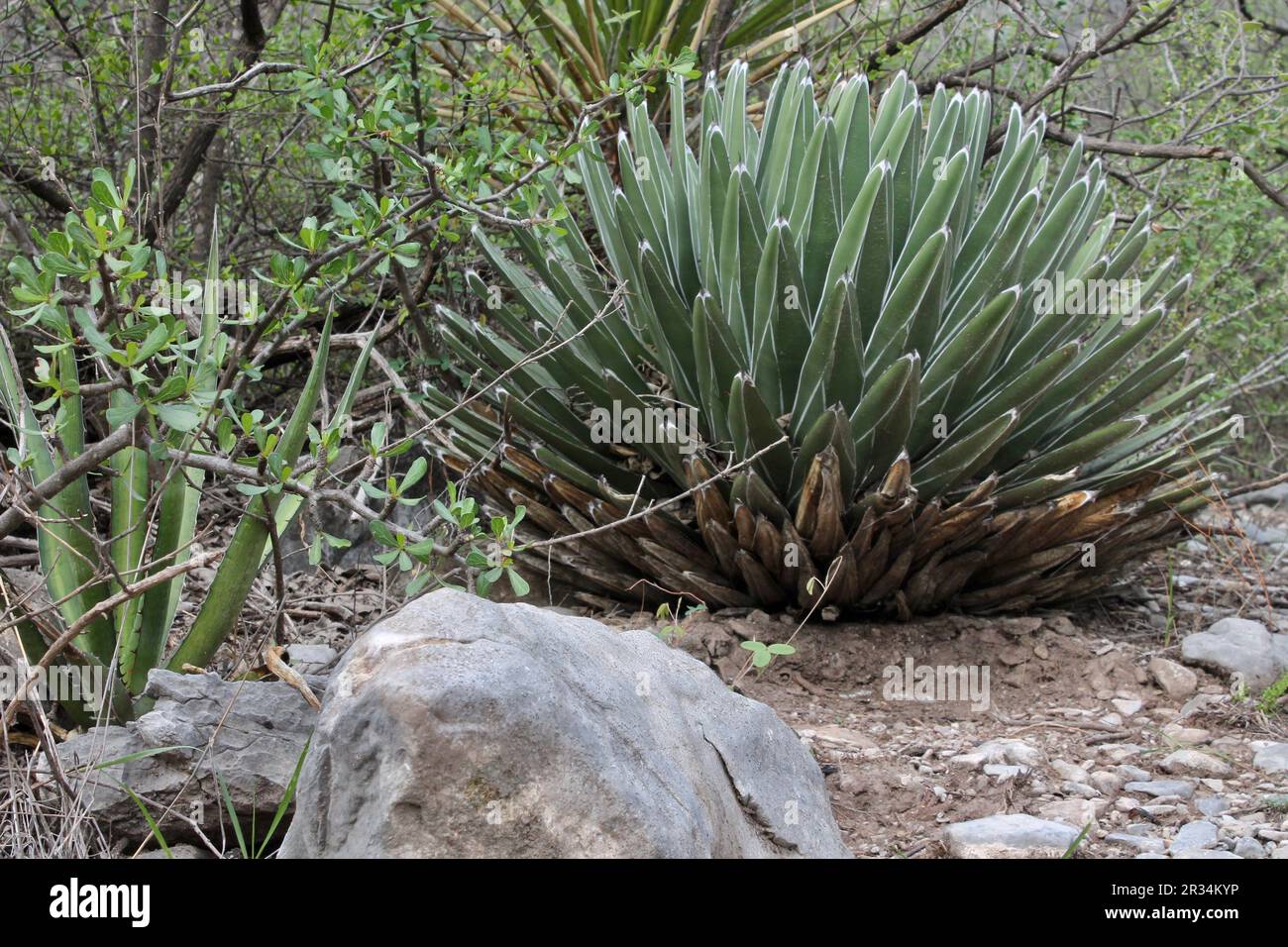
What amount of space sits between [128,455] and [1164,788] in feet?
8.38

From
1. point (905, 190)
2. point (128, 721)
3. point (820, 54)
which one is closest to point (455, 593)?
point (128, 721)

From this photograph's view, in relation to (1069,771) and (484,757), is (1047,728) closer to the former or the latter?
(1069,771)

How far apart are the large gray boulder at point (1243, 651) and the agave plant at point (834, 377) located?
38 centimetres

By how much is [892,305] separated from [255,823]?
2057 mm

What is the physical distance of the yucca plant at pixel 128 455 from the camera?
2174 mm

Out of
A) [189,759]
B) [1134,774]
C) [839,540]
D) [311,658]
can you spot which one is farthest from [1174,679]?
[189,759]

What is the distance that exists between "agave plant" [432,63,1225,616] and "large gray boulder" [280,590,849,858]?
4.17 feet

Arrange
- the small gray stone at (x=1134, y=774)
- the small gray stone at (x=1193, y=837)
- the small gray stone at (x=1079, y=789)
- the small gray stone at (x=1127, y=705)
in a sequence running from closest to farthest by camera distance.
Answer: the small gray stone at (x=1193, y=837) → the small gray stone at (x=1079, y=789) → the small gray stone at (x=1134, y=774) → the small gray stone at (x=1127, y=705)

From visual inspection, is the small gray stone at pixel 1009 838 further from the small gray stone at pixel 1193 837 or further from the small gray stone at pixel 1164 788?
the small gray stone at pixel 1164 788

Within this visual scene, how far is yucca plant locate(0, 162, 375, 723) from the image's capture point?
2.17 m

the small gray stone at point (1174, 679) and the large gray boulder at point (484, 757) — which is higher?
the large gray boulder at point (484, 757)

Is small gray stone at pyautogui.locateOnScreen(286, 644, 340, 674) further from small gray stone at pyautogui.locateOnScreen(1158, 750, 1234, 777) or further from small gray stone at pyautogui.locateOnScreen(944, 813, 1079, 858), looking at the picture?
small gray stone at pyautogui.locateOnScreen(1158, 750, 1234, 777)

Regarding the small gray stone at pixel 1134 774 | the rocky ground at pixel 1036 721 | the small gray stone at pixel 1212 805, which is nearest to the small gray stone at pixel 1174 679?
the rocky ground at pixel 1036 721

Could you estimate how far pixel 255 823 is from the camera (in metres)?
2.47
